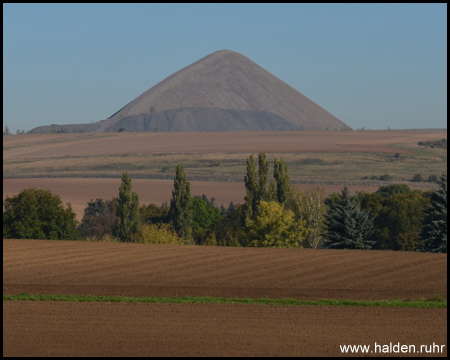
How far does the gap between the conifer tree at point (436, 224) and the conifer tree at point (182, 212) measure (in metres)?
31.5

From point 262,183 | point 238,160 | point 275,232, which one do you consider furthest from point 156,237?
point 238,160

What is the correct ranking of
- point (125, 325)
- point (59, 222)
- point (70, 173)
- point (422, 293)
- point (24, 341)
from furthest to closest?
point (70, 173), point (59, 222), point (422, 293), point (125, 325), point (24, 341)

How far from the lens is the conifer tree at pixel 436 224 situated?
44562mm

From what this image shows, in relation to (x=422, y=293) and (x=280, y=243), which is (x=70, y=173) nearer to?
(x=280, y=243)

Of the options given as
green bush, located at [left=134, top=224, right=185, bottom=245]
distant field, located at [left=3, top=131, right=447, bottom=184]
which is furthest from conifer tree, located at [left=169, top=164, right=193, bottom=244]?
distant field, located at [left=3, top=131, right=447, bottom=184]

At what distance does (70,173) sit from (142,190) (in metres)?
31.9

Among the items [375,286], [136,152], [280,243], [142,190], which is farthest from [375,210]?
[136,152]

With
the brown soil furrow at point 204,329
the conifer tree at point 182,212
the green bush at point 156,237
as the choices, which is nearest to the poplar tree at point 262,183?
the conifer tree at point 182,212

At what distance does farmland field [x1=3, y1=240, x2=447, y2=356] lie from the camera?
58.5 ft

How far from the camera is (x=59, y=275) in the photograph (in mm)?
31828

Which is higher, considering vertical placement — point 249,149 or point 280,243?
point 249,149

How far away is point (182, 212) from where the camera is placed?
74250 millimetres

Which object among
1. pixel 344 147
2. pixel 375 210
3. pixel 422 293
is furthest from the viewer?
pixel 344 147

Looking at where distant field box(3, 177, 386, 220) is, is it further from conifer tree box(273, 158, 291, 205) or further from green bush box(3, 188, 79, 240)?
green bush box(3, 188, 79, 240)
